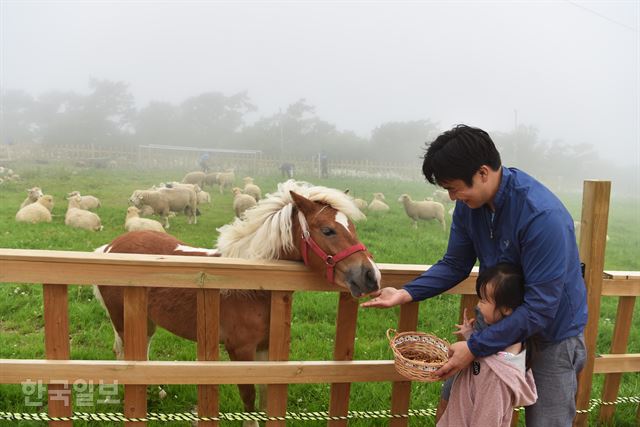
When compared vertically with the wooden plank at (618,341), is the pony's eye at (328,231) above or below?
above

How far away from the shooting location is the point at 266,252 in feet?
9.12

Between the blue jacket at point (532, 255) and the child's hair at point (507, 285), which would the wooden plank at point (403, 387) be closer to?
the blue jacket at point (532, 255)

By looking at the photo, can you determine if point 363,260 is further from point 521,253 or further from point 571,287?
point 571,287

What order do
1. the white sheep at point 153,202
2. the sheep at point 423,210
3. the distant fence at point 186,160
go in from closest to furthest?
1. the white sheep at point 153,202
2. the sheep at point 423,210
3. the distant fence at point 186,160

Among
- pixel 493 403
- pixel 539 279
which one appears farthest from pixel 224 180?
pixel 539 279

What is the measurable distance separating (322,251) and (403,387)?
3.75 ft

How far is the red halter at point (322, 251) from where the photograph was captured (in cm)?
245

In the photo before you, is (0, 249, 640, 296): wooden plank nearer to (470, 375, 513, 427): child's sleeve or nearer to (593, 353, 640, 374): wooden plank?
(470, 375, 513, 427): child's sleeve

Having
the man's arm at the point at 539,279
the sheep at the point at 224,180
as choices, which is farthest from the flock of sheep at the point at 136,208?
the man's arm at the point at 539,279

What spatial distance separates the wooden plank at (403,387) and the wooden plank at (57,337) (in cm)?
196

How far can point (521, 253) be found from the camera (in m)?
1.95

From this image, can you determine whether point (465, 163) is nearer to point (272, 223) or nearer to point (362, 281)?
point (362, 281)

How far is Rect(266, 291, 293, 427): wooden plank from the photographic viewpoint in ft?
8.41

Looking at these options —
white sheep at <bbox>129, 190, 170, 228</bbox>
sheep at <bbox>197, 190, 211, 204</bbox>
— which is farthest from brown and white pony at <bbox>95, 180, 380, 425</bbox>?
sheep at <bbox>197, 190, 211, 204</bbox>
